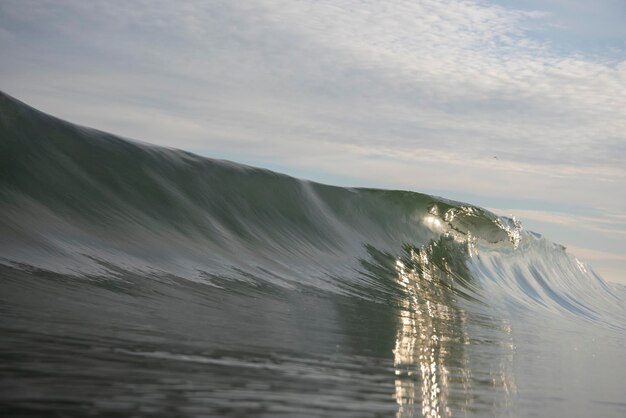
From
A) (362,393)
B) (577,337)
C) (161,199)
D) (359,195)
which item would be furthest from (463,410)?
(359,195)

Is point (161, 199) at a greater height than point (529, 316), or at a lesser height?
greater

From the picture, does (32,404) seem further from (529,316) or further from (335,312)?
(529,316)

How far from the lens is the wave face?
9.55 ft

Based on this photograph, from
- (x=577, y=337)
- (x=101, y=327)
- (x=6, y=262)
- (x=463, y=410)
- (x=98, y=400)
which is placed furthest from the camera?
(x=577, y=337)

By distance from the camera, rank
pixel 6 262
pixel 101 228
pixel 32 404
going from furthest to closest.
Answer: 1. pixel 101 228
2. pixel 6 262
3. pixel 32 404

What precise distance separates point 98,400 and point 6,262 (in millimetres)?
2688

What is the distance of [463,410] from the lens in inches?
121

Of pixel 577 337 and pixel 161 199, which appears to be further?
pixel 161 199

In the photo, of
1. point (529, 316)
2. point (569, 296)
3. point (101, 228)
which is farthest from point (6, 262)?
point (569, 296)

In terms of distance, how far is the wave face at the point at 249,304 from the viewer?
2.91 m

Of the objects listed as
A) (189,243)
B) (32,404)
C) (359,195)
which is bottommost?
(32,404)

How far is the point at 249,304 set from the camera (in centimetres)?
564

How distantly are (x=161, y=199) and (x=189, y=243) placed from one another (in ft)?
3.78

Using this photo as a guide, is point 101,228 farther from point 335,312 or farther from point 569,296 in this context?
point 569,296
